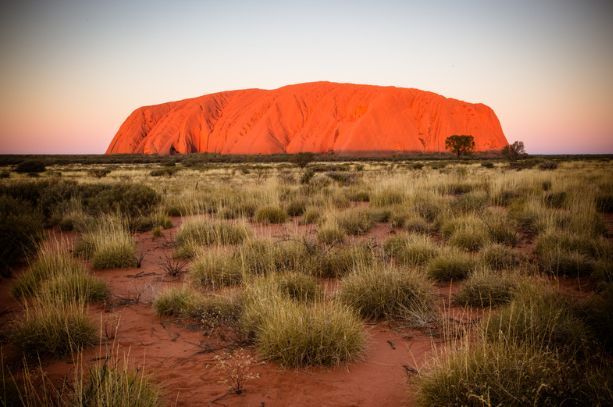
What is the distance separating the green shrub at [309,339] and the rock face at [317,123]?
75.7 m

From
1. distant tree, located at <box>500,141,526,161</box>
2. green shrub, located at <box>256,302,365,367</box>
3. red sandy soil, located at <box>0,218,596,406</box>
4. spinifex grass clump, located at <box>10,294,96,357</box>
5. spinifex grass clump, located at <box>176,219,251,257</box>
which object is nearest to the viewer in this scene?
red sandy soil, located at <box>0,218,596,406</box>

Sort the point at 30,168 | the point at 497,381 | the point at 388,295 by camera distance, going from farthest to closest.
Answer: the point at 30,168, the point at 388,295, the point at 497,381

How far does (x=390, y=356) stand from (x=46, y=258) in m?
4.79

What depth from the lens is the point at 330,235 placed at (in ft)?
22.7

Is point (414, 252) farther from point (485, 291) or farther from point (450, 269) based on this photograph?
point (485, 291)

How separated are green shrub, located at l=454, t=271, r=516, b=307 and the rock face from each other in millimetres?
74445

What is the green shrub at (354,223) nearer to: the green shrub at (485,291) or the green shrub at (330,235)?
the green shrub at (330,235)

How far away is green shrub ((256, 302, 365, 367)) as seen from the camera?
2.98 metres

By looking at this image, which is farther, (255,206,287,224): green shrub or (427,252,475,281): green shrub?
(255,206,287,224): green shrub

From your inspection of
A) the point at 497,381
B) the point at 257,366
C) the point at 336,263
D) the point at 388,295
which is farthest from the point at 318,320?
the point at 336,263

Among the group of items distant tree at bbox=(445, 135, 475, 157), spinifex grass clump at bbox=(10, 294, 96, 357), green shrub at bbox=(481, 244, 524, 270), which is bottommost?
spinifex grass clump at bbox=(10, 294, 96, 357)

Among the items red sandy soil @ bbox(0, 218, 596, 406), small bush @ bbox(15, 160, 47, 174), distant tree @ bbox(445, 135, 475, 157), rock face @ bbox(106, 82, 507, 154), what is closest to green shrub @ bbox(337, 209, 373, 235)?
red sandy soil @ bbox(0, 218, 596, 406)

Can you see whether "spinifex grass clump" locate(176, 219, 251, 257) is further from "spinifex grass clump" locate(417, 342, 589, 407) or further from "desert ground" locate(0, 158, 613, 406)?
"spinifex grass clump" locate(417, 342, 589, 407)

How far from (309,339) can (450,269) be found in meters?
2.73
